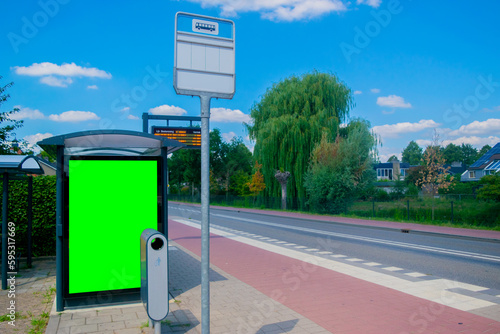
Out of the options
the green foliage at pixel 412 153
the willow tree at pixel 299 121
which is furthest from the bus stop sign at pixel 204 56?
the green foliage at pixel 412 153

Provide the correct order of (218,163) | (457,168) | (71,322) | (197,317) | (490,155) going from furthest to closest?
(457,168)
(218,163)
(490,155)
(197,317)
(71,322)

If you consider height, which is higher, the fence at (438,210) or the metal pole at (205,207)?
the metal pole at (205,207)

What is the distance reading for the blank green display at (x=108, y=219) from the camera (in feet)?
17.5

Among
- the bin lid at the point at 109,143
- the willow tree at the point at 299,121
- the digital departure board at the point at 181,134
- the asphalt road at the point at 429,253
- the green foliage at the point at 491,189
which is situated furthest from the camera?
the willow tree at the point at 299,121

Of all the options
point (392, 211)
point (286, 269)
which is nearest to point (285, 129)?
point (392, 211)

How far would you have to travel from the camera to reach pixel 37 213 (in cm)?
887

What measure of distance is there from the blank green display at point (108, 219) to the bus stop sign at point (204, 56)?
2833mm

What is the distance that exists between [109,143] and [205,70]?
2.85 m

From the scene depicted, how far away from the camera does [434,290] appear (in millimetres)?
6410

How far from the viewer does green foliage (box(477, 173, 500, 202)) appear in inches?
675

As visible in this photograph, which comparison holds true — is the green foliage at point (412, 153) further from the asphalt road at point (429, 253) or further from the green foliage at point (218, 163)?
the asphalt road at point (429, 253)

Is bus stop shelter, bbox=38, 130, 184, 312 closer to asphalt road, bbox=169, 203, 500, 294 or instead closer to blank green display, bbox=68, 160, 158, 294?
blank green display, bbox=68, 160, 158, 294

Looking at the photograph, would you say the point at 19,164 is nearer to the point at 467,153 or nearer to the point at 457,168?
the point at 457,168

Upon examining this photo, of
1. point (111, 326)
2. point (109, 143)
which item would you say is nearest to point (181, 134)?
point (109, 143)
